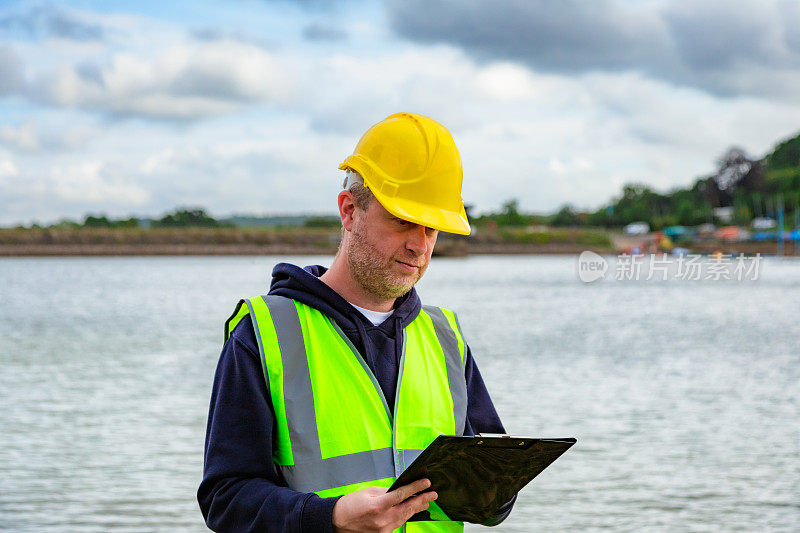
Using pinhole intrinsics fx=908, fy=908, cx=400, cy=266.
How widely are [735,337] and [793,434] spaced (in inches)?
486

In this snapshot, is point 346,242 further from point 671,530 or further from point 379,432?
point 671,530

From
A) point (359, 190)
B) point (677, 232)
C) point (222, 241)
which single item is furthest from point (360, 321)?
point (677, 232)

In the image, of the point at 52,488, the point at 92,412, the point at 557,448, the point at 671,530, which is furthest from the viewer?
the point at 92,412

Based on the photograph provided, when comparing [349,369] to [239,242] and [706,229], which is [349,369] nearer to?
[239,242]

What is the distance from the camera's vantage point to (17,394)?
12.1 metres

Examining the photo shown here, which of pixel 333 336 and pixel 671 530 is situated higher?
pixel 333 336

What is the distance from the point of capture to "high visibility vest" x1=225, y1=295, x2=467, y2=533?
1.82 m

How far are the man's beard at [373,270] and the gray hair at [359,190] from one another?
5 cm

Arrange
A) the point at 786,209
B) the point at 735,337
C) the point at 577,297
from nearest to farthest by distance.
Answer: the point at 735,337
the point at 577,297
the point at 786,209

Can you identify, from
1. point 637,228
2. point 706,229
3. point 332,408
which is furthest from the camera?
point 637,228

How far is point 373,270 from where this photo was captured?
6.18 ft

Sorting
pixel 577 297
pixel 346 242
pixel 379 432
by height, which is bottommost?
pixel 577 297

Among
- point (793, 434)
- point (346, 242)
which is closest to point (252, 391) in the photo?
point (346, 242)

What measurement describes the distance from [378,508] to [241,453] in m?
0.33
